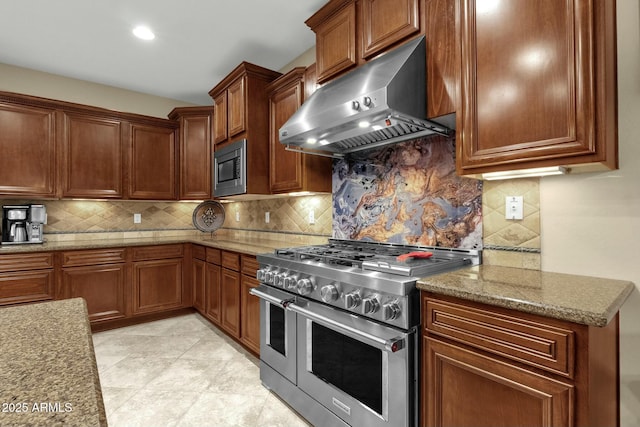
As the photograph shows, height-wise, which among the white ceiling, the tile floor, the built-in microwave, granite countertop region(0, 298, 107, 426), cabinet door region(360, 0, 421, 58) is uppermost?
the white ceiling

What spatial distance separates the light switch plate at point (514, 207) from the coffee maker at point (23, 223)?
13.1 ft

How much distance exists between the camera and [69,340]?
0.74m

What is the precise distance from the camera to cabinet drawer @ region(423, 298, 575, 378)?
99 centimetres

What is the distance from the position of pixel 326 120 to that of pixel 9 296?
3.14 meters

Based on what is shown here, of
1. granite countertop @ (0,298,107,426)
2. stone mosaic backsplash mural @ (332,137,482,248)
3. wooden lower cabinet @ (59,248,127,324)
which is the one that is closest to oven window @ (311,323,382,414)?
stone mosaic backsplash mural @ (332,137,482,248)

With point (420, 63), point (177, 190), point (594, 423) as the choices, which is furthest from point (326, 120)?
point (177, 190)

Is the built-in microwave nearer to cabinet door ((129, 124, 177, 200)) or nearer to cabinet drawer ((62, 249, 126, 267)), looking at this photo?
cabinet door ((129, 124, 177, 200))

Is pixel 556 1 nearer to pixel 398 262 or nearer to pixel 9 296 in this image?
pixel 398 262

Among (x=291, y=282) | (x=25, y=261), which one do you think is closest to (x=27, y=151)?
(x=25, y=261)

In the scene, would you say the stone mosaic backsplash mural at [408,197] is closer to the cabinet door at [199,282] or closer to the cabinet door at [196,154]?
the cabinet door at [199,282]

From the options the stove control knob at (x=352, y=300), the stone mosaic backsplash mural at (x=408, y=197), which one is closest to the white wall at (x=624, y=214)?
the stone mosaic backsplash mural at (x=408, y=197)

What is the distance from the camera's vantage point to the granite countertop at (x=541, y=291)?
966 millimetres

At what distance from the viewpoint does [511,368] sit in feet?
3.59

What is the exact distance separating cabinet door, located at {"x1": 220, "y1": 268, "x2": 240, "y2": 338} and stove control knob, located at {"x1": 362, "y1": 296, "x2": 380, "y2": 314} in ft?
5.22
